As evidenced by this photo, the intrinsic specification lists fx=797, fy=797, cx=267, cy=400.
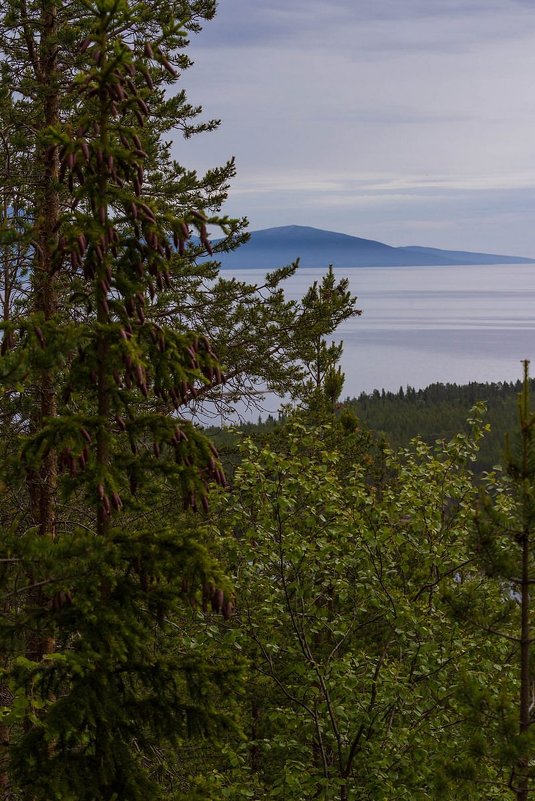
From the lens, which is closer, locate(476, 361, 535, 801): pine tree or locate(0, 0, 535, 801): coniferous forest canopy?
locate(0, 0, 535, 801): coniferous forest canopy

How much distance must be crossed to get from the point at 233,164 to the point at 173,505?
6176 millimetres

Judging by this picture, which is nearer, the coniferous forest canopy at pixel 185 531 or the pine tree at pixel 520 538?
the coniferous forest canopy at pixel 185 531

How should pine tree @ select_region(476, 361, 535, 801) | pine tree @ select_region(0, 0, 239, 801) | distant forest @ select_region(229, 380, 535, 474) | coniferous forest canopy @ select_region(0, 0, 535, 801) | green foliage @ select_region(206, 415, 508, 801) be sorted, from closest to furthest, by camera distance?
1. pine tree @ select_region(0, 0, 239, 801)
2. coniferous forest canopy @ select_region(0, 0, 535, 801)
3. pine tree @ select_region(476, 361, 535, 801)
4. green foliage @ select_region(206, 415, 508, 801)
5. distant forest @ select_region(229, 380, 535, 474)

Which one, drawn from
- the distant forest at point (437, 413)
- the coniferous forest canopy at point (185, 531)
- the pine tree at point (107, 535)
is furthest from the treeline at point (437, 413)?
the pine tree at point (107, 535)

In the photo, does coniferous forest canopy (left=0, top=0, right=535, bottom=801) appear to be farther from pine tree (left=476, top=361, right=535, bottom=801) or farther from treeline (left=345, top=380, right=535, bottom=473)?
treeline (left=345, top=380, right=535, bottom=473)

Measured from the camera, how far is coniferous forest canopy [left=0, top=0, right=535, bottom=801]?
17.6 ft

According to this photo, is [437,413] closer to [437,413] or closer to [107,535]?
[437,413]

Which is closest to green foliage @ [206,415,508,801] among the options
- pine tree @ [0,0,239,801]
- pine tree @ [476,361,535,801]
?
pine tree @ [476,361,535,801]

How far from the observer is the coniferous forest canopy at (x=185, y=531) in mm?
5352

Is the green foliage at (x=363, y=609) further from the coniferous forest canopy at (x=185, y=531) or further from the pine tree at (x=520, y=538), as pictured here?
the pine tree at (x=520, y=538)

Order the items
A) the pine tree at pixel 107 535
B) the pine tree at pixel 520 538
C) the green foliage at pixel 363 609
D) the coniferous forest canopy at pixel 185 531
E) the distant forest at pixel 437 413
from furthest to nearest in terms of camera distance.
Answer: the distant forest at pixel 437 413
the green foliage at pixel 363 609
the pine tree at pixel 520 538
the coniferous forest canopy at pixel 185 531
the pine tree at pixel 107 535

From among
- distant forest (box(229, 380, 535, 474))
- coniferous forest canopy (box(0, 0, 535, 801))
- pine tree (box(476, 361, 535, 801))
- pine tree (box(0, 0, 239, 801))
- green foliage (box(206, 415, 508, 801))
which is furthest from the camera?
distant forest (box(229, 380, 535, 474))

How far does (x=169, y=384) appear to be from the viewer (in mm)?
5797

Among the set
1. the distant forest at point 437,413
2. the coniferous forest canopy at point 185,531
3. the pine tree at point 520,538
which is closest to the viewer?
the coniferous forest canopy at point 185,531
